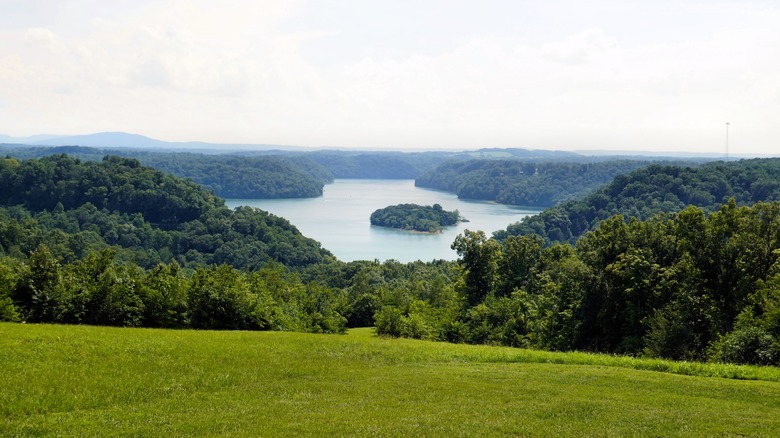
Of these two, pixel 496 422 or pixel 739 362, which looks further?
pixel 739 362

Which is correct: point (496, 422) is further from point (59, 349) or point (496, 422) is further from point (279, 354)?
point (59, 349)

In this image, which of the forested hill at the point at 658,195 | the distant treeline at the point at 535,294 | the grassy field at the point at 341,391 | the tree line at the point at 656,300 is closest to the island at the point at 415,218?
the forested hill at the point at 658,195

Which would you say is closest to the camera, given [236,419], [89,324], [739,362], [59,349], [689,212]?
[236,419]

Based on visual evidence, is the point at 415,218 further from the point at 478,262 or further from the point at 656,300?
the point at 656,300

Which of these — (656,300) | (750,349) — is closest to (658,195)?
(656,300)

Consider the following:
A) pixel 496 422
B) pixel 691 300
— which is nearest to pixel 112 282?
pixel 496 422

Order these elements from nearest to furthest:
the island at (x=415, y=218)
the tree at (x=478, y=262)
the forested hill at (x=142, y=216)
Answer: the tree at (x=478, y=262)
the forested hill at (x=142, y=216)
the island at (x=415, y=218)

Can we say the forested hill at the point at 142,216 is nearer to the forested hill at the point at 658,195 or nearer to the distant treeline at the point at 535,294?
the distant treeline at the point at 535,294

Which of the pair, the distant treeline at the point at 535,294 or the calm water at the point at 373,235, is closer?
the distant treeline at the point at 535,294
